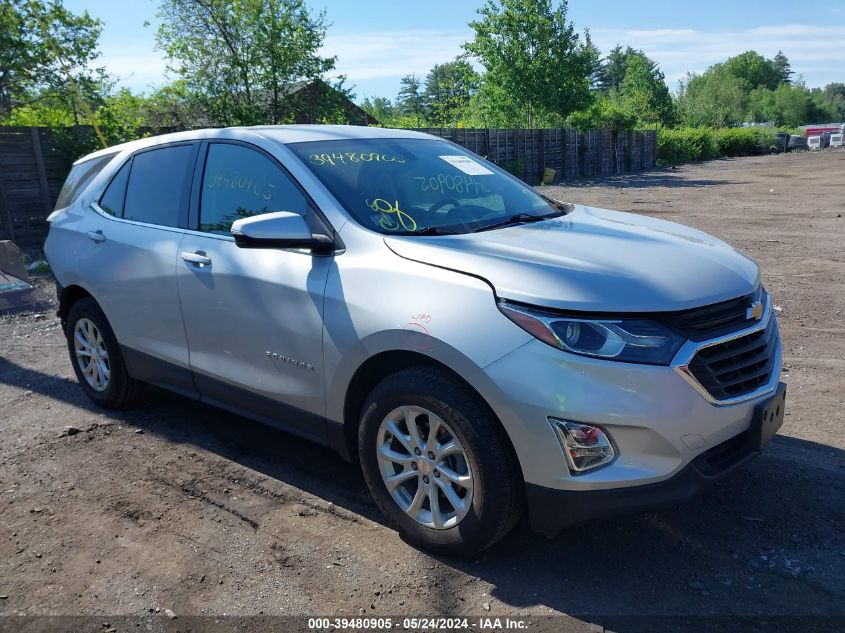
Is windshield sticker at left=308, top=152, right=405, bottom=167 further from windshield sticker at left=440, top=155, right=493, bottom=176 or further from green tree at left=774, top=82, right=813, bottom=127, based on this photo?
green tree at left=774, top=82, right=813, bottom=127

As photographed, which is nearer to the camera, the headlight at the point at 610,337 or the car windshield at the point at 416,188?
the headlight at the point at 610,337

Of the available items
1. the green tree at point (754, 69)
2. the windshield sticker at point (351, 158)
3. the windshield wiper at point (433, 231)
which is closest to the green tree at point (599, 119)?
the windshield sticker at point (351, 158)

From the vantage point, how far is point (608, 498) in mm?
2734

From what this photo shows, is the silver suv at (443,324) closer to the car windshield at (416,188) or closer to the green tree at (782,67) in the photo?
the car windshield at (416,188)

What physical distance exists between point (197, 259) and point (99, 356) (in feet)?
5.08

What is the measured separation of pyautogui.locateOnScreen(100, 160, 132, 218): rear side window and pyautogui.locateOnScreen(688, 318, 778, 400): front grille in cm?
369

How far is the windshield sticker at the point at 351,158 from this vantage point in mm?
3797

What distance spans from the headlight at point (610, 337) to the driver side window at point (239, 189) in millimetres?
1458

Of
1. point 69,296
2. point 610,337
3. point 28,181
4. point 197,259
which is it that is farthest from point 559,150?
point 610,337

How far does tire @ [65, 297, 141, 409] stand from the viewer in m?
4.91

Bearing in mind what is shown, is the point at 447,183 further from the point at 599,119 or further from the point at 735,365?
the point at 599,119

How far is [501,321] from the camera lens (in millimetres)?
2836

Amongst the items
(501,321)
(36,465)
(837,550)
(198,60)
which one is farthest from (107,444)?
(198,60)

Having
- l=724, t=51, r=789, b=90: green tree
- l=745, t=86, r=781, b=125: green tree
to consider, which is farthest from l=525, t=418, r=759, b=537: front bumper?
l=724, t=51, r=789, b=90: green tree
